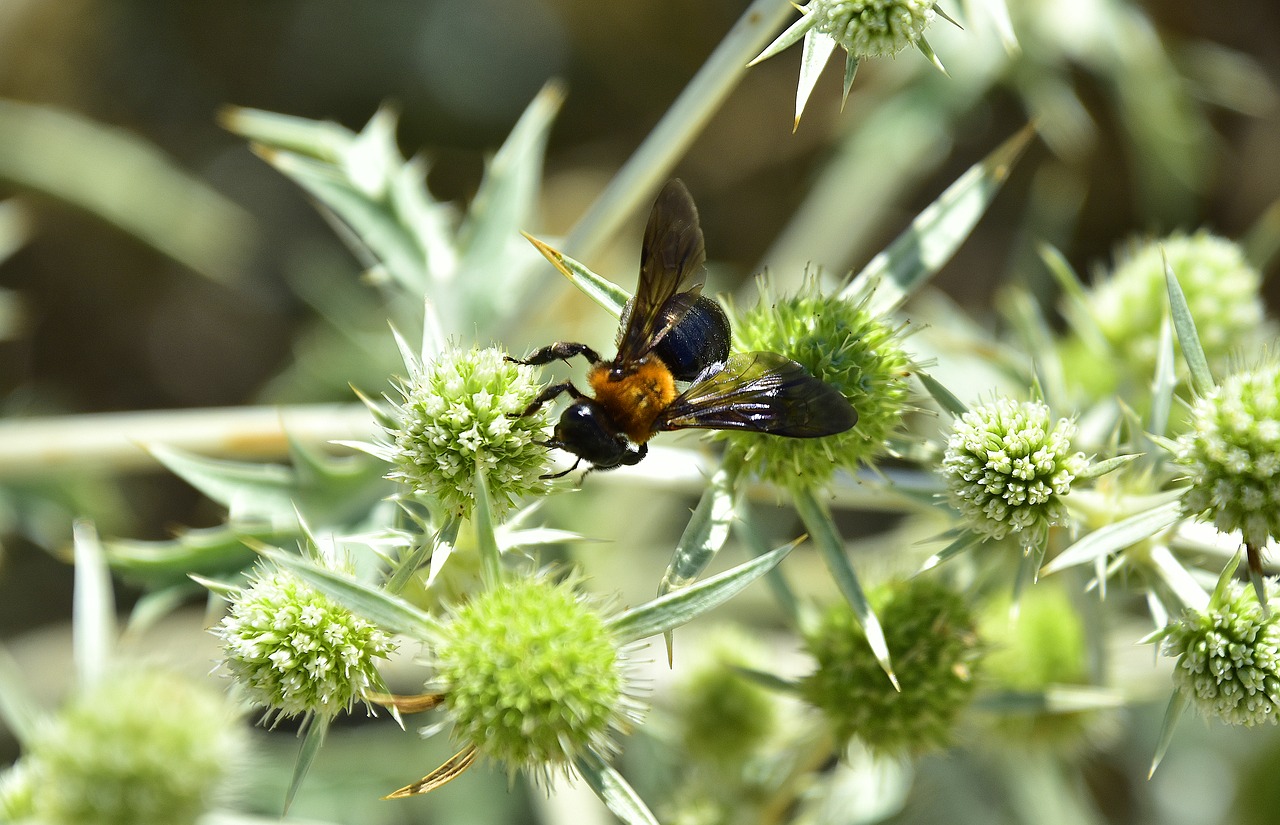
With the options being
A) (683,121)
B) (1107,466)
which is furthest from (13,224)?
(1107,466)

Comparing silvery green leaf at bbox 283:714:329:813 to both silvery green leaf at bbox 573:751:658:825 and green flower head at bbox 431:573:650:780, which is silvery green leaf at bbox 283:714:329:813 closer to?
green flower head at bbox 431:573:650:780

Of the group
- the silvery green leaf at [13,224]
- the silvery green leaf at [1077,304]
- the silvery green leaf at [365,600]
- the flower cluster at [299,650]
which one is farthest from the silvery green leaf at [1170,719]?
the silvery green leaf at [13,224]

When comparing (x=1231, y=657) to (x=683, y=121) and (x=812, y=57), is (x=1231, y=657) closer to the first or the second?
(x=812, y=57)

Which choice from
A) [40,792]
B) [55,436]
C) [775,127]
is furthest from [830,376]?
[775,127]

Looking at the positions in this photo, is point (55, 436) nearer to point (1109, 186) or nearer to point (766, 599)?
point (766, 599)

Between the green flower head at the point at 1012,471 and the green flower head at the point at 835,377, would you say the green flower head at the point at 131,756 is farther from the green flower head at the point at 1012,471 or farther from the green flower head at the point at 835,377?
the green flower head at the point at 1012,471

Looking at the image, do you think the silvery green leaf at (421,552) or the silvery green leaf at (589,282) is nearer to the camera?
the silvery green leaf at (421,552)
